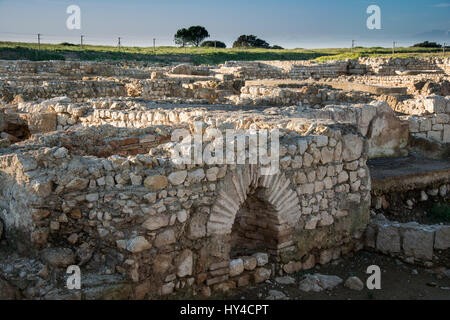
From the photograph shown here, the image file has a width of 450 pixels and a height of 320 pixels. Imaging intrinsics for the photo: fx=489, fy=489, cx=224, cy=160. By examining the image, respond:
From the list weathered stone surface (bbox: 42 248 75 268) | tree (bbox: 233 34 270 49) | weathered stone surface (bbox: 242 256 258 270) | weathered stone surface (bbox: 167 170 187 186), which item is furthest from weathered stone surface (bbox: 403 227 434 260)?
tree (bbox: 233 34 270 49)

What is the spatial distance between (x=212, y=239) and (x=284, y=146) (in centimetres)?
131

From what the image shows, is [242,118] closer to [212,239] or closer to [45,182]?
[212,239]

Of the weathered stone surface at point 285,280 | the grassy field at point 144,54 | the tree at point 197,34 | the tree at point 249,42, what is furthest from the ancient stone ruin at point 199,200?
the tree at point 249,42

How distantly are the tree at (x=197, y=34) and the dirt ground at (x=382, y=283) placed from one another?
2018 inches

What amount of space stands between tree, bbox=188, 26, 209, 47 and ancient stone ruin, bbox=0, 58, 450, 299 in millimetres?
47581

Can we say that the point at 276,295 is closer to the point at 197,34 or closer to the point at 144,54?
the point at 144,54

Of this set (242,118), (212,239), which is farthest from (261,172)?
(242,118)

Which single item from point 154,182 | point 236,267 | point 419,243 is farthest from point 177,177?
point 419,243

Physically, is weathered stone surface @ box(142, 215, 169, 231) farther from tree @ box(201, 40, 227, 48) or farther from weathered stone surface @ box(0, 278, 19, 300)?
tree @ box(201, 40, 227, 48)

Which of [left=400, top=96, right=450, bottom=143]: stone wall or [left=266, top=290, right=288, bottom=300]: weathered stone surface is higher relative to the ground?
[left=400, top=96, right=450, bottom=143]: stone wall

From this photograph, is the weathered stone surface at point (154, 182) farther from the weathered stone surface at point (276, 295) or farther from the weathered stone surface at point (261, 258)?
the weathered stone surface at point (276, 295)

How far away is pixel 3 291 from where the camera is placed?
3.95 m

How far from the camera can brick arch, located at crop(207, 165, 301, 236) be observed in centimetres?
483
